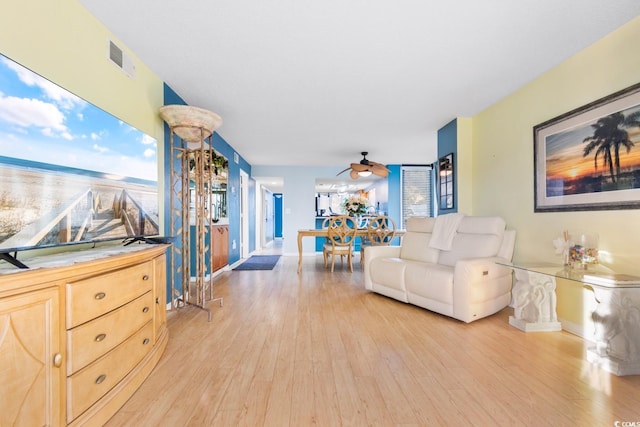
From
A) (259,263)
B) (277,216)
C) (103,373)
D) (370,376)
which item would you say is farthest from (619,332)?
(277,216)

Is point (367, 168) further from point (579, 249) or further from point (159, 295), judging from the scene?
point (159, 295)

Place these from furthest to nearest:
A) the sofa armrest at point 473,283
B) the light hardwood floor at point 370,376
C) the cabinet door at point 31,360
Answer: the sofa armrest at point 473,283 → the light hardwood floor at point 370,376 → the cabinet door at point 31,360

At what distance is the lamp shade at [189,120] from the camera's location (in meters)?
2.53

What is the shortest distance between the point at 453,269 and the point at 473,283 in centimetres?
32

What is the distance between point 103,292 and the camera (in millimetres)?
1310

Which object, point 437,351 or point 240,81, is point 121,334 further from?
point 240,81

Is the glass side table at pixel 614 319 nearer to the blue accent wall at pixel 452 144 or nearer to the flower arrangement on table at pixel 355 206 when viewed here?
the blue accent wall at pixel 452 144

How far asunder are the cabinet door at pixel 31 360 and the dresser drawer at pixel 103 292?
7 centimetres

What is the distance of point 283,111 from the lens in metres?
3.48

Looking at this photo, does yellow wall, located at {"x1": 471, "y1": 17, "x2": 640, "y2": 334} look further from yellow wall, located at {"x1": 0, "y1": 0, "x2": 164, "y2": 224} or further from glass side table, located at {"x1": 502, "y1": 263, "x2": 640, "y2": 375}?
yellow wall, located at {"x1": 0, "y1": 0, "x2": 164, "y2": 224}

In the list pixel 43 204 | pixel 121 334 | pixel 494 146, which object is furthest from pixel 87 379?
pixel 494 146

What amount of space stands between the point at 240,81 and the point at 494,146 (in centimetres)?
308

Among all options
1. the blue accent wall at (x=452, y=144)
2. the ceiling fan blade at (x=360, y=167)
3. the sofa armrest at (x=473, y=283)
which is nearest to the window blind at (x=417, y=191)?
the ceiling fan blade at (x=360, y=167)

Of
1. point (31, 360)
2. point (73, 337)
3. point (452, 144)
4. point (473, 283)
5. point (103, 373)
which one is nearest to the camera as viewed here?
point (31, 360)
